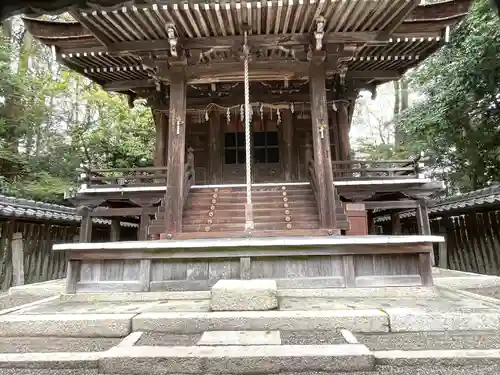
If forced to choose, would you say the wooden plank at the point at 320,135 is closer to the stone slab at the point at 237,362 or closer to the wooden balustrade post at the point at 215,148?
the stone slab at the point at 237,362

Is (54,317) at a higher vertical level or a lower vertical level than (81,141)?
lower

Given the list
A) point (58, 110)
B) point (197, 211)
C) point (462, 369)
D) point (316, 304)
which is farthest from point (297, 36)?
point (58, 110)

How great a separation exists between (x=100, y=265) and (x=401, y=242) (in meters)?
4.21

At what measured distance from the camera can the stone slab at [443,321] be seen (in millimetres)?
3230

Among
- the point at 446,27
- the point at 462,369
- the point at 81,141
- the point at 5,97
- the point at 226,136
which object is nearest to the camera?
the point at 462,369

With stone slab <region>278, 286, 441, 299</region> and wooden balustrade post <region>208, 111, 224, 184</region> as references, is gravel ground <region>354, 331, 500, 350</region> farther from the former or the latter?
wooden balustrade post <region>208, 111, 224, 184</region>

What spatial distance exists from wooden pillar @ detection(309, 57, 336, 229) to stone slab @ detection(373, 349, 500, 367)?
3760mm

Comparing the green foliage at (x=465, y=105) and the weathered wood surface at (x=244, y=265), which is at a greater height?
the green foliage at (x=465, y=105)

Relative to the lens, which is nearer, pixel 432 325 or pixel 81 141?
pixel 432 325

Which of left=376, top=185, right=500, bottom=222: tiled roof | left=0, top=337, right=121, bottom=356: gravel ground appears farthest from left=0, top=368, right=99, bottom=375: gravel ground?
left=376, top=185, right=500, bottom=222: tiled roof

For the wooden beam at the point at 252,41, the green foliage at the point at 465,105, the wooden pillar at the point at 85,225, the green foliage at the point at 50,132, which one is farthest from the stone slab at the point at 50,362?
the green foliage at the point at 50,132

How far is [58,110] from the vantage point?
16219mm

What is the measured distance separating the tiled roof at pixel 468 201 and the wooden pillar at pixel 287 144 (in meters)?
3.99

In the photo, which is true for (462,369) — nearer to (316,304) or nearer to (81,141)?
(316,304)
